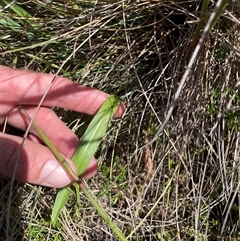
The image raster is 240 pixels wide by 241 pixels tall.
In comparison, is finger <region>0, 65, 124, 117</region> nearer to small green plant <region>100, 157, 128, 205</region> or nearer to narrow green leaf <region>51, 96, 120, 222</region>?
narrow green leaf <region>51, 96, 120, 222</region>

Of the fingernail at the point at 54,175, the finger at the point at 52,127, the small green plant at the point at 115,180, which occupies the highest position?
the finger at the point at 52,127

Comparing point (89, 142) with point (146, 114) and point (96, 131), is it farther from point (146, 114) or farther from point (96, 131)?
point (146, 114)

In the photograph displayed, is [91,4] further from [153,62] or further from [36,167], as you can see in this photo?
[36,167]

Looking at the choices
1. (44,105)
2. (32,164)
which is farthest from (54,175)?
(44,105)

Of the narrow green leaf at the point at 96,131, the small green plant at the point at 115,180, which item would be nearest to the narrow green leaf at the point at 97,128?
the narrow green leaf at the point at 96,131

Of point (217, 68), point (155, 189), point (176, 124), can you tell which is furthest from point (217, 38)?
point (155, 189)

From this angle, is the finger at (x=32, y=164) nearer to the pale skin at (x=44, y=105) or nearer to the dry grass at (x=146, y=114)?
the pale skin at (x=44, y=105)

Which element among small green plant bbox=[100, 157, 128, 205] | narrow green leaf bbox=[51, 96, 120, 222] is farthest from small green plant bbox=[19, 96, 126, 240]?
small green plant bbox=[100, 157, 128, 205]
